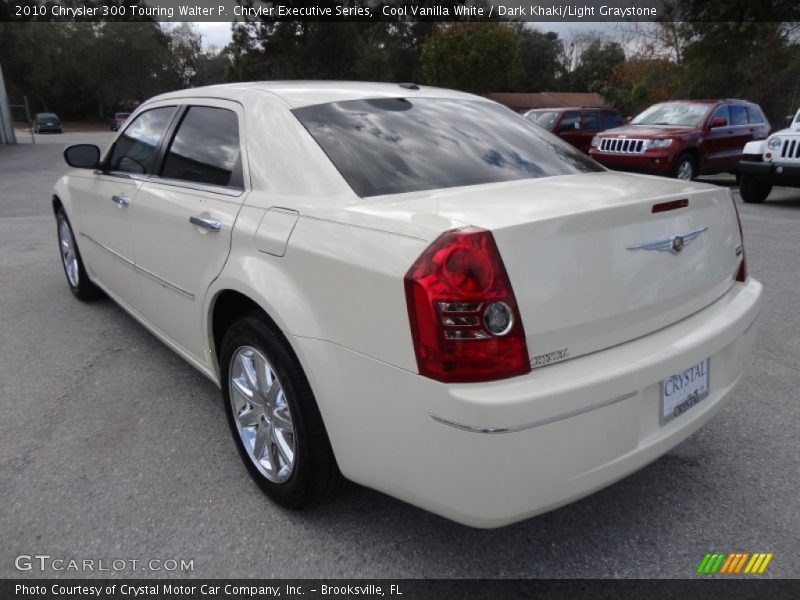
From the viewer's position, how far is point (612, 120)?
1641 centimetres

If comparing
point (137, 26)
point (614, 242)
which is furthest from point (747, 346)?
point (137, 26)

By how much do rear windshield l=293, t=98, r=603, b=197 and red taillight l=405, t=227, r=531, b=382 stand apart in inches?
23.2

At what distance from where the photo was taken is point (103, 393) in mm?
3438

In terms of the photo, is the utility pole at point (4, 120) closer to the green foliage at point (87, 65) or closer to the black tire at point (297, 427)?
the black tire at point (297, 427)

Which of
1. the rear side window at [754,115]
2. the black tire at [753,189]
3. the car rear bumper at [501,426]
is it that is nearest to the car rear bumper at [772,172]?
the black tire at [753,189]

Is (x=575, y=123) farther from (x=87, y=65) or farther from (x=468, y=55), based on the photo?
(x=87, y=65)

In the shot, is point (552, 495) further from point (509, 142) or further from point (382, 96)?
point (382, 96)

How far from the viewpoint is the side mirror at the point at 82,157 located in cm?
409

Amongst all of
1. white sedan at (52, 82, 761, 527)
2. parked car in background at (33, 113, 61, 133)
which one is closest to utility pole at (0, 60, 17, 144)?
parked car in background at (33, 113, 61, 133)

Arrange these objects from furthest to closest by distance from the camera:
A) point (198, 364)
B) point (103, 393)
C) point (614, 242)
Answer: point (103, 393) < point (198, 364) < point (614, 242)

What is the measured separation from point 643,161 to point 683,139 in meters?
0.86

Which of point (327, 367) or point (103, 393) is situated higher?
point (327, 367)

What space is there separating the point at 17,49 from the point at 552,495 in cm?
6156

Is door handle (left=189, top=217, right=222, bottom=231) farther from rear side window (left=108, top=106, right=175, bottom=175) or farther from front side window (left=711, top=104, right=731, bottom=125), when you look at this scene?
front side window (left=711, top=104, right=731, bottom=125)
